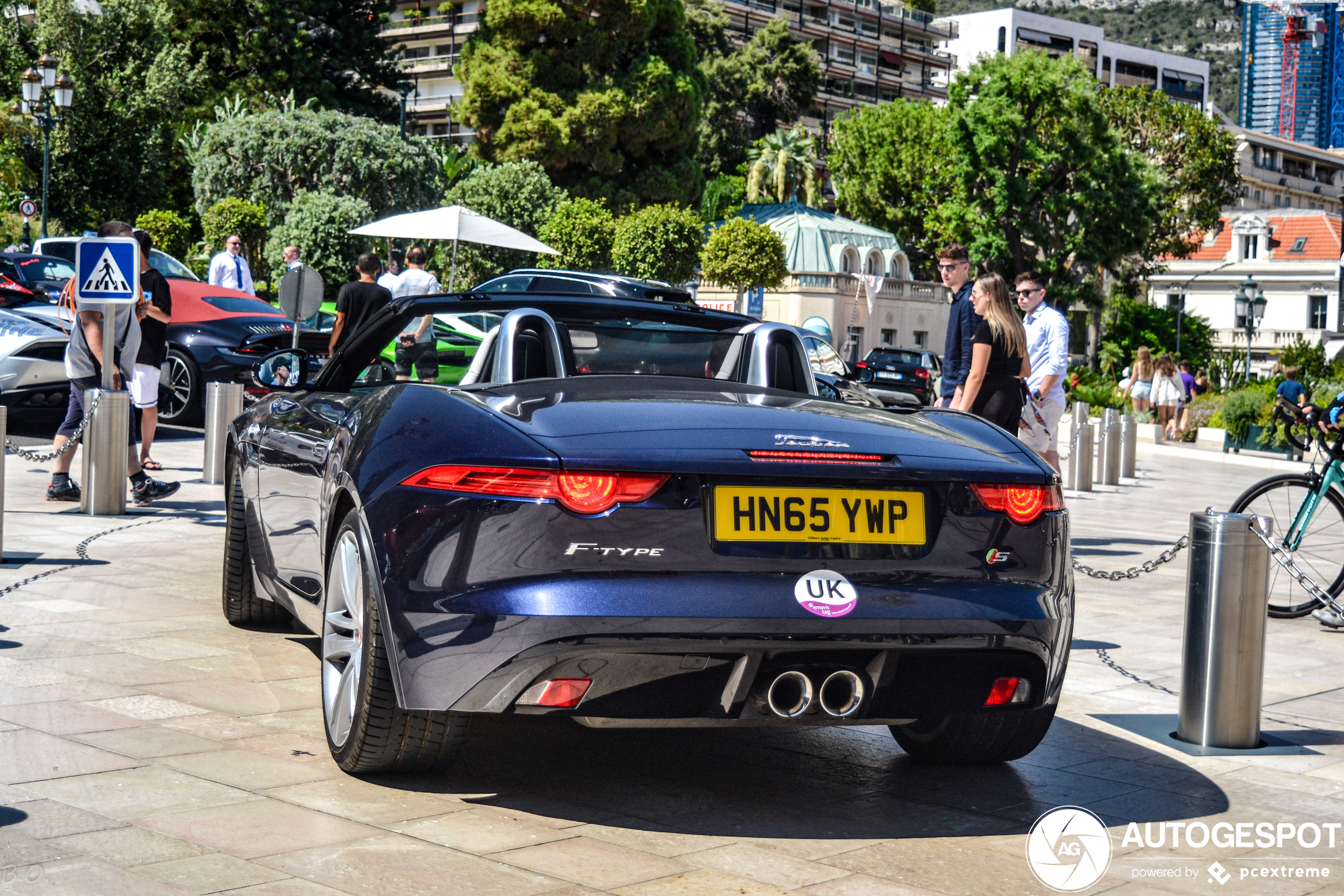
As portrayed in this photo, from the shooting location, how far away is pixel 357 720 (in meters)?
4.04

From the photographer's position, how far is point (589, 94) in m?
57.6

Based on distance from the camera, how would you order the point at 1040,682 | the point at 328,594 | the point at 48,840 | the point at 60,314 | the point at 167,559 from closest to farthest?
the point at 48,840 → the point at 1040,682 → the point at 328,594 → the point at 167,559 → the point at 60,314

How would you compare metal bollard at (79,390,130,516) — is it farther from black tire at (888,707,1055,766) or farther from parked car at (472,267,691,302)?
parked car at (472,267,691,302)

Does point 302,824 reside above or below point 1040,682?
below

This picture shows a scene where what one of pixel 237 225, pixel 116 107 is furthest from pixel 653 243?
pixel 116 107

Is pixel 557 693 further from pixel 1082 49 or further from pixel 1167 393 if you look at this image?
pixel 1082 49

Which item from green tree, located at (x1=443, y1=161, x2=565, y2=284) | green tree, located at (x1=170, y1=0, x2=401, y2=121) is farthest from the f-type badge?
green tree, located at (x1=170, y1=0, x2=401, y2=121)

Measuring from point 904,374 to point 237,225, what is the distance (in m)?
17.0

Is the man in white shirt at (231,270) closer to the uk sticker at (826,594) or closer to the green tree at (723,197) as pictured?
the uk sticker at (826,594)

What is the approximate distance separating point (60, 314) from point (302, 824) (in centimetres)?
900

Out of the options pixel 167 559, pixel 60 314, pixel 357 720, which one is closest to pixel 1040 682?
pixel 357 720

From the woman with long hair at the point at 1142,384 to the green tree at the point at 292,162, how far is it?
20.6 meters

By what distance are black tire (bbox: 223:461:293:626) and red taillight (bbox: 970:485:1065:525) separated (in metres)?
3.26

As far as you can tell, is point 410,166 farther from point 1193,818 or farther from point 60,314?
point 1193,818
